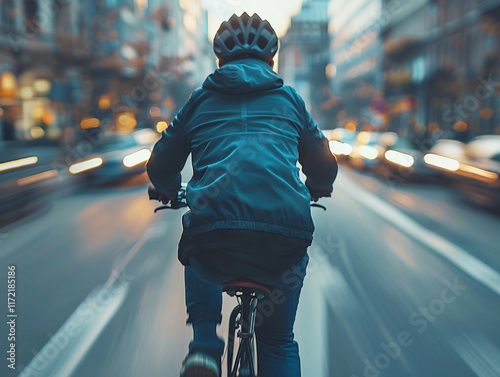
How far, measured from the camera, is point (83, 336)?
3887 millimetres

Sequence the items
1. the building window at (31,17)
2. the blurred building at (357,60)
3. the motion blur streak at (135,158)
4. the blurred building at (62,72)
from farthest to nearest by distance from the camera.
→ the blurred building at (357,60) → the building window at (31,17) → the blurred building at (62,72) → the motion blur streak at (135,158)

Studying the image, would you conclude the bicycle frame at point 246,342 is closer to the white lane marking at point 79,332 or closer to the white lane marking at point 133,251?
the white lane marking at point 79,332

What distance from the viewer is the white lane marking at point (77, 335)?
11.1ft

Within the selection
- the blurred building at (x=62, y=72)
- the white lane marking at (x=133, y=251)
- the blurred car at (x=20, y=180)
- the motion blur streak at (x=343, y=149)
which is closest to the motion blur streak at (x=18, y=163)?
the blurred car at (x=20, y=180)

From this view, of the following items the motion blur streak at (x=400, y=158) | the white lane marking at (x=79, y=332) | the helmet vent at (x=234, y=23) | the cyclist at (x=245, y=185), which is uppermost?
the helmet vent at (x=234, y=23)

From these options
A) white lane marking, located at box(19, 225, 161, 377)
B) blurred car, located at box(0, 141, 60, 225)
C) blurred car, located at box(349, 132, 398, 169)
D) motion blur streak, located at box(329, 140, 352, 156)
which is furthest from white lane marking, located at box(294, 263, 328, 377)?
motion blur streak, located at box(329, 140, 352, 156)

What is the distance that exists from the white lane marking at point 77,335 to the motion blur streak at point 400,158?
10644 millimetres

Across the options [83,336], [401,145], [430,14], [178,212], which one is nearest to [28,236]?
[178,212]

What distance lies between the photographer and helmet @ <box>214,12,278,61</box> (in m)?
2.28

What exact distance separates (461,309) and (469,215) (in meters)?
5.60

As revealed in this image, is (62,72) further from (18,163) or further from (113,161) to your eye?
(18,163)

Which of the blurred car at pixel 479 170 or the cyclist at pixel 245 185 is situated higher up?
the cyclist at pixel 245 185

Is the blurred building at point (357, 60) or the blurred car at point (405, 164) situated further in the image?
the blurred building at point (357, 60)

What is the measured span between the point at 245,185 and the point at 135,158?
39.9 feet
